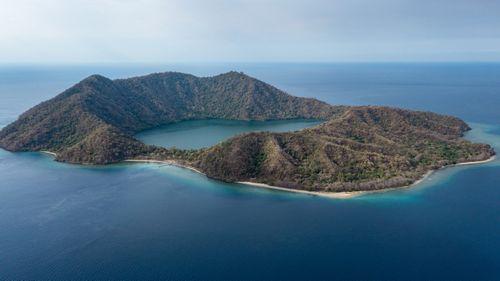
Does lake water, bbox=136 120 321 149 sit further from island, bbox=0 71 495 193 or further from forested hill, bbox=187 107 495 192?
forested hill, bbox=187 107 495 192

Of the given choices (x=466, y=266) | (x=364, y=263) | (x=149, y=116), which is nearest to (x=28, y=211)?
(x=364, y=263)

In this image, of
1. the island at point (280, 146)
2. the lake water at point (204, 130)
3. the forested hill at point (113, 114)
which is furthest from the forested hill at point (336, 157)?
the forested hill at point (113, 114)

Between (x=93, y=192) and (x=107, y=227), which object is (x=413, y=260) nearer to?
(x=107, y=227)

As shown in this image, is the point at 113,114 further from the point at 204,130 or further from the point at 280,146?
the point at 280,146

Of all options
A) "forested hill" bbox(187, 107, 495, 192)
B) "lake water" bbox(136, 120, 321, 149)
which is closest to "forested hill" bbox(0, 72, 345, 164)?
"lake water" bbox(136, 120, 321, 149)

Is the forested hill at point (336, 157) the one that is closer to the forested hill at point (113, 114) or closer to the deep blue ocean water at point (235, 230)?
the deep blue ocean water at point (235, 230)

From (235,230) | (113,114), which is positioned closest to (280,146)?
(235,230)
